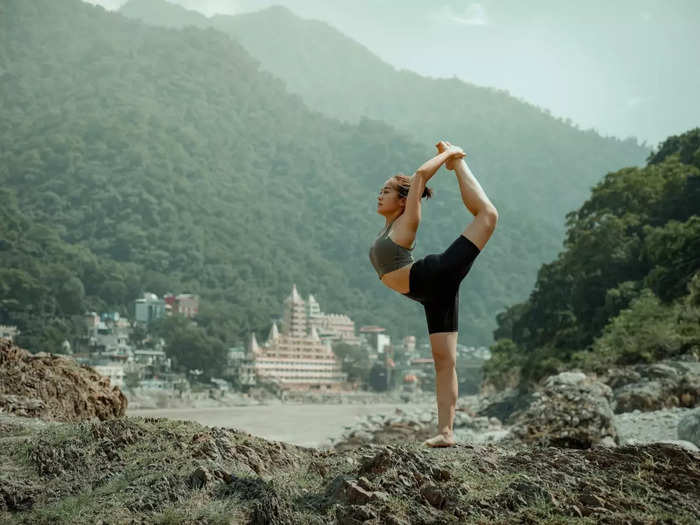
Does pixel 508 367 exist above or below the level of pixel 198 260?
below

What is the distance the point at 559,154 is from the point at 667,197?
165452 mm

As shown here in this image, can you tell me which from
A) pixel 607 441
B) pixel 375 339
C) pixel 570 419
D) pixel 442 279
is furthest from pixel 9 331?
pixel 442 279

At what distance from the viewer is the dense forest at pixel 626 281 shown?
70.6ft

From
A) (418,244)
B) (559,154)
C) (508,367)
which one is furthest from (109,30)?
(508,367)

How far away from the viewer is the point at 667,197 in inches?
1377

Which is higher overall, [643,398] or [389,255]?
[389,255]

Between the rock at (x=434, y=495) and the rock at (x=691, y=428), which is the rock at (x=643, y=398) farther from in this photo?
the rock at (x=434, y=495)

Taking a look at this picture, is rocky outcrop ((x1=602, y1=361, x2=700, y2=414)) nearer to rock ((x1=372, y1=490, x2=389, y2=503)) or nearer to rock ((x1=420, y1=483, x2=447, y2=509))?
rock ((x1=420, y1=483, x2=447, y2=509))

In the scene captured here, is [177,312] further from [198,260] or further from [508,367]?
[508,367]

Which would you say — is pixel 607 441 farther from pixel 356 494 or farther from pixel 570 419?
pixel 356 494

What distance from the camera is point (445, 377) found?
599 centimetres

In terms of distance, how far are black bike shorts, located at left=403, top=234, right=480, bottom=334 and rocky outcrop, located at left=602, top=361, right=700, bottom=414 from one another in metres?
10.2

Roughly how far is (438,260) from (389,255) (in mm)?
380

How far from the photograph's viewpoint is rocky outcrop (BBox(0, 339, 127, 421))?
25.9ft
